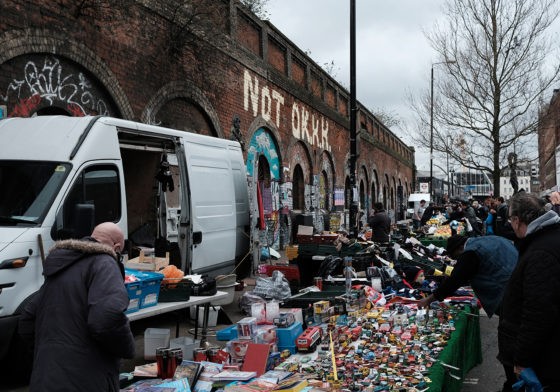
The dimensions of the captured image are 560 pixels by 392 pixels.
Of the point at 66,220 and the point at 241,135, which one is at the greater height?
the point at 241,135

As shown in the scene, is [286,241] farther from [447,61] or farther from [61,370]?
[61,370]

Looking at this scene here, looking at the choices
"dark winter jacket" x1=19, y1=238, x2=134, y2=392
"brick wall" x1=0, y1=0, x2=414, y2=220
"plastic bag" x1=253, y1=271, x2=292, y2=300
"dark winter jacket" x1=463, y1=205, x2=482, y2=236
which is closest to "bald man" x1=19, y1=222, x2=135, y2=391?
"dark winter jacket" x1=19, y1=238, x2=134, y2=392

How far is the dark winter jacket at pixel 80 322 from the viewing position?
10.6ft

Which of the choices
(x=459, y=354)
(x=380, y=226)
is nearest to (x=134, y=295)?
(x=459, y=354)

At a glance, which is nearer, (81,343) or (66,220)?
(81,343)

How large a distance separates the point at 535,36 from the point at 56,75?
19373 mm

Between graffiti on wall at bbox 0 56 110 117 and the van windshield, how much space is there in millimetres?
2280

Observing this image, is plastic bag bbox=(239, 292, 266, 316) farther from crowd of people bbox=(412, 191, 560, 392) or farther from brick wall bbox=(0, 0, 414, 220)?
crowd of people bbox=(412, 191, 560, 392)

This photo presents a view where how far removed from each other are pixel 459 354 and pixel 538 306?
2.41 metres

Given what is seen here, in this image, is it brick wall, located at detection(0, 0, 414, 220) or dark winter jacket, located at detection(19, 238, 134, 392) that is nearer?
dark winter jacket, located at detection(19, 238, 134, 392)

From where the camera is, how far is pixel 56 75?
9.78 m

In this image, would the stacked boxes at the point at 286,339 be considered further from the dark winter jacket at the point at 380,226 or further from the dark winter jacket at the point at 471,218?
the dark winter jacket at the point at 471,218

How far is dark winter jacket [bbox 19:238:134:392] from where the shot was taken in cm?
323

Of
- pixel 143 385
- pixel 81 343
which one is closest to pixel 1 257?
pixel 143 385
